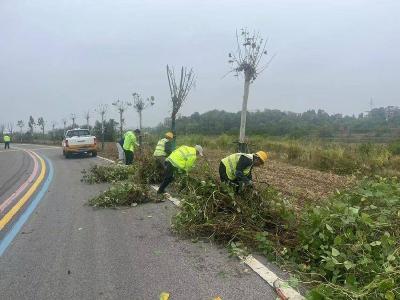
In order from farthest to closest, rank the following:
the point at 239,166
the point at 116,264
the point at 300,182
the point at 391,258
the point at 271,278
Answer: the point at 300,182
the point at 239,166
the point at 116,264
the point at 271,278
the point at 391,258

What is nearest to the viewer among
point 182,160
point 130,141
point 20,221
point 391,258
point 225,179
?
point 391,258

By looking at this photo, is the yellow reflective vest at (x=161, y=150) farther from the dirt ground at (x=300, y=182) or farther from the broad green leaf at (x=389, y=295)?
the broad green leaf at (x=389, y=295)

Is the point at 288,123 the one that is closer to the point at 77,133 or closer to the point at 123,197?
the point at 77,133

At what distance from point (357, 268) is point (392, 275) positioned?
0.42m

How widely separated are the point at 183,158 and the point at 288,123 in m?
33.5

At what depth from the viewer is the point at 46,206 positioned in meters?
9.56

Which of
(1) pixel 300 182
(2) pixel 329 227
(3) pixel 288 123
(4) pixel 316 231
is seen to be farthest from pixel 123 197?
(3) pixel 288 123

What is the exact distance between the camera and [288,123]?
41875 mm

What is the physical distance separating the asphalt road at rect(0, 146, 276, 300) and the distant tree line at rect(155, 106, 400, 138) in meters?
25.3

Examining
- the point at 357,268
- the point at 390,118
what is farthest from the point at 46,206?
the point at 390,118

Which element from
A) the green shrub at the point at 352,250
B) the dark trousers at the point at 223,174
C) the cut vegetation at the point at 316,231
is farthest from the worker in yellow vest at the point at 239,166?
the green shrub at the point at 352,250

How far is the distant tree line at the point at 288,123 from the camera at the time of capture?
34.4m

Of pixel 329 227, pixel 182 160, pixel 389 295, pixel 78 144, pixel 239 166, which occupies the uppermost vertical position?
pixel 239 166

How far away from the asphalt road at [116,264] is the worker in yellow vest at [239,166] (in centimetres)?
126
